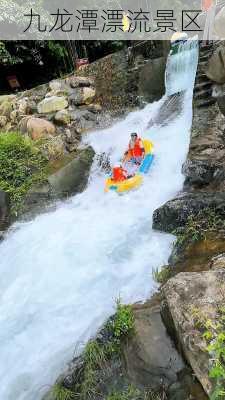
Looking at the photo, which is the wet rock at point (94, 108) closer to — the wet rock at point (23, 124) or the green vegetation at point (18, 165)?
the wet rock at point (23, 124)

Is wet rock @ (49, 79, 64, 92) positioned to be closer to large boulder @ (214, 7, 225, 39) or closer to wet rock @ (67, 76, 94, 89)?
wet rock @ (67, 76, 94, 89)

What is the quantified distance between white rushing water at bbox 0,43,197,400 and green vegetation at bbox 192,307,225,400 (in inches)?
61.3

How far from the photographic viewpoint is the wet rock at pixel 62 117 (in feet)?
34.5

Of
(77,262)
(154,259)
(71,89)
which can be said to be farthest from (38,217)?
(71,89)

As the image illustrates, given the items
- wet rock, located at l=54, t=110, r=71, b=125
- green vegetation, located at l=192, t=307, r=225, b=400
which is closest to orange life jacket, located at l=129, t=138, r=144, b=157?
wet rock, located at l=54, t=110, r=71, b=125

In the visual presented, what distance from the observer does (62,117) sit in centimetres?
1049

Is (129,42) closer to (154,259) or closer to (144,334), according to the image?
(154,259)

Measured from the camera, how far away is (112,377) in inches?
143

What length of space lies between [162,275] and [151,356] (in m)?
1.38

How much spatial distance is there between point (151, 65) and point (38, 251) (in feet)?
25.9

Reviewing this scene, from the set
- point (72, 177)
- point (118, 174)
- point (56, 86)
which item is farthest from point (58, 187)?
point (56, 86)

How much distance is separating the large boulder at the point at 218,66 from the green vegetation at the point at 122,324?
5046mm

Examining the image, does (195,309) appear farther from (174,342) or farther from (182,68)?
(182,68)

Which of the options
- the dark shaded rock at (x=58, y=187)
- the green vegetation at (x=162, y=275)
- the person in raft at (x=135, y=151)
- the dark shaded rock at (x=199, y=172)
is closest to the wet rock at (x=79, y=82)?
the dark shaded rock at (x=58, y=187)
